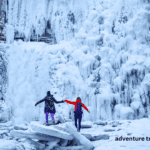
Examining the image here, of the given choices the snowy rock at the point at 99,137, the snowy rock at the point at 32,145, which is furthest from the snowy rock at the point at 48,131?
the snowy rock at the point at 99,137

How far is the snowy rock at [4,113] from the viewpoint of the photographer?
7297mm

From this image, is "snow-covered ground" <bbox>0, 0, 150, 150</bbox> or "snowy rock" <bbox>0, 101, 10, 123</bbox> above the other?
"snow-covered ground" <bbox>0, 0, 150, 150</bbox>

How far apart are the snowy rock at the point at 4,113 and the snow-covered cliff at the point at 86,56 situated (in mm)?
379

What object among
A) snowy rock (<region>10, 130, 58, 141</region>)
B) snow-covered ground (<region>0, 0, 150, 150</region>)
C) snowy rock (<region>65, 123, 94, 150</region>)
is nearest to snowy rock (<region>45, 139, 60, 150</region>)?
snowy rock (<region>10, 130, 58, 141</region>)

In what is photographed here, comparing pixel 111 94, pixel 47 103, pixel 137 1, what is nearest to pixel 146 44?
pixel 137 1

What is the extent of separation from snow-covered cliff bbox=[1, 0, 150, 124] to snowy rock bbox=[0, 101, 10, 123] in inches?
14.9

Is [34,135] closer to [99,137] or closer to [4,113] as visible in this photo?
[99,137]

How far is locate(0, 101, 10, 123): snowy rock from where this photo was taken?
7297mm

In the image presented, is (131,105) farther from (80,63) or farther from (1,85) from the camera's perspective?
(1,85)

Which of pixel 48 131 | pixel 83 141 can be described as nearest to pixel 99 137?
pixel 83 141

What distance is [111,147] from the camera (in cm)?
328

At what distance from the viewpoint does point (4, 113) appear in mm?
7398

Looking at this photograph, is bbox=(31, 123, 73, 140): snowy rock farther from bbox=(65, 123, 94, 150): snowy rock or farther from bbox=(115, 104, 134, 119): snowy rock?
bbox=(115, 104, 134, 119): snowy rock

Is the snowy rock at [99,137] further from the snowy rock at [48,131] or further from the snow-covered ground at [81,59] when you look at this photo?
the snow-covered ground at [81,59]
